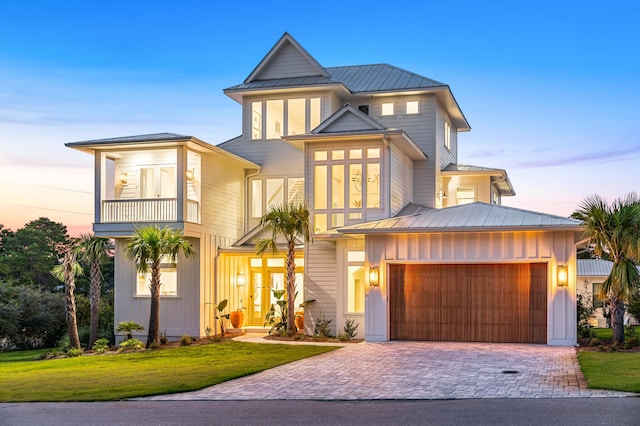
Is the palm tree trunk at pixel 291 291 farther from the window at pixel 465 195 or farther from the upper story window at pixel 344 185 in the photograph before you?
the window at pixel 465 195

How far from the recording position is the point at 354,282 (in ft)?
75.7

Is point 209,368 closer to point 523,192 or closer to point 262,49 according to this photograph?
point 262,49

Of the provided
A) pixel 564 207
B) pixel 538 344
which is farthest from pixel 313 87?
pixel 564 207

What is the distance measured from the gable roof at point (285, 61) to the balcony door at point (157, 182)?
5165mm

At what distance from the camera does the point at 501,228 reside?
19.7 meters

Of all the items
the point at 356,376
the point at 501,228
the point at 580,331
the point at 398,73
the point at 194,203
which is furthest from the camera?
the point at 398,73

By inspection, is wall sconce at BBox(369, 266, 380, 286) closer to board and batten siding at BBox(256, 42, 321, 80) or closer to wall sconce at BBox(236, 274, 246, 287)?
wall sconce at BBox(236, 274, 246, 287)

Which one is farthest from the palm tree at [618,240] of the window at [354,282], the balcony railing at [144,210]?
Answer: the balcony railing at [144,210]

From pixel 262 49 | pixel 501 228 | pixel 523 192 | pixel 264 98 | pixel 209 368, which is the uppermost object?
pixel 262 49

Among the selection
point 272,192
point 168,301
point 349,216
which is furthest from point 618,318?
point 168,301

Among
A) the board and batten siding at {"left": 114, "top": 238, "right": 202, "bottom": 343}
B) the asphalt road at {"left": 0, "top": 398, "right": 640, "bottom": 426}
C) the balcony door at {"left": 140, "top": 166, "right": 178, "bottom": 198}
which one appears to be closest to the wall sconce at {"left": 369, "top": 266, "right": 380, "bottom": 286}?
the board and batten siding at {"left": 114, "top": 238, "right": 202, "bottom": 343}

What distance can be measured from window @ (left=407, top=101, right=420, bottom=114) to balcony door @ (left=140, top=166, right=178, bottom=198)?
8.94 m

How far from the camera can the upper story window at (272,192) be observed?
26891 mm

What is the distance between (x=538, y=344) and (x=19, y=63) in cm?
1992
